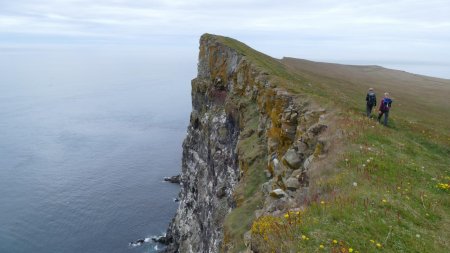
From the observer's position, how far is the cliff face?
24812mm

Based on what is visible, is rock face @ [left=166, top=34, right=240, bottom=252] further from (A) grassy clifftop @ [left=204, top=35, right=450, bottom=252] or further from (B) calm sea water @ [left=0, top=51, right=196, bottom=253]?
(B) calm sea water @ [left=0, top=51, right=196, bottom=253]

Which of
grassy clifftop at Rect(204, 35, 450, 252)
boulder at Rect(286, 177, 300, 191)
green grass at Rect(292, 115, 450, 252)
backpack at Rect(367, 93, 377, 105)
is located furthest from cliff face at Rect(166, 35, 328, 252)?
backpack at Rect(367, 93, 377, 105)

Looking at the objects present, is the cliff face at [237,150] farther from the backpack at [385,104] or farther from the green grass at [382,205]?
the backpack at [385,104]

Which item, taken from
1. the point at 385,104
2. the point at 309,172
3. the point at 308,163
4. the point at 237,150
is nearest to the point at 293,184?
the point at 309,172

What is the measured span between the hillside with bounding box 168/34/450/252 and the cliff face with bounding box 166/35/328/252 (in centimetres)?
13

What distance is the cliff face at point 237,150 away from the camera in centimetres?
2481

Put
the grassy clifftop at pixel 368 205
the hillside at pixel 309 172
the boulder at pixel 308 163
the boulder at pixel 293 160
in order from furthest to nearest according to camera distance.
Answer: the boulder at pixel 293 160 < the boulder at pixel 308 163 < the hillside at pixel 309 172 < the grassy clifftop at pixel 368 205

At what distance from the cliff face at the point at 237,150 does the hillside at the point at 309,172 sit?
0.41ft

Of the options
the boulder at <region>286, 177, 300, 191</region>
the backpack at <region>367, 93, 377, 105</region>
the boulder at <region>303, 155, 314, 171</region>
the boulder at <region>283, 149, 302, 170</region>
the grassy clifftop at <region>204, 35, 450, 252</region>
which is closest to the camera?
the grassy clifftop at <region>204, 35, 450, 252</region>

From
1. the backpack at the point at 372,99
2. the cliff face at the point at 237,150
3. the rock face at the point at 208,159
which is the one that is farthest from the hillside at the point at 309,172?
the backpack at the point at 372,99

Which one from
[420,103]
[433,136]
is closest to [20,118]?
[420,103]

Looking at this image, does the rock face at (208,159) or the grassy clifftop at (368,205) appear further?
the rock face at (208,159)

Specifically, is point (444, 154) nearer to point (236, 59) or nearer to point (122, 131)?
point (236, 59)

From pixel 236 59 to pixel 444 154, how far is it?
2953 centimetres
